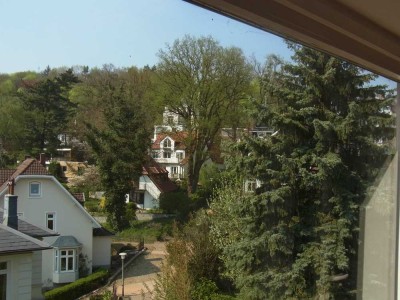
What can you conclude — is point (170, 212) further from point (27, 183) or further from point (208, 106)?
point (27, 183)

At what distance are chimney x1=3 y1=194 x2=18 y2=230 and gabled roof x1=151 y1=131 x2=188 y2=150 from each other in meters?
0.44

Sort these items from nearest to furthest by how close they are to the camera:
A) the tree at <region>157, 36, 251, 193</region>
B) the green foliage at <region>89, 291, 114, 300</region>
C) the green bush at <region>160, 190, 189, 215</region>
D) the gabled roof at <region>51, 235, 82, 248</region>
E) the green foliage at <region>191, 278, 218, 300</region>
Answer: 1. the gabled roof at <region>51, 235, 82, 248</region>
2. the tree at <region>157, 36, 251, 193</region>
3. the green foliage at <region>89, 291, 114, 300</region>
4. the green bush at <region>160, 190, 189, 215</region>
5. the green foliage at <region>191, 278, 218, 300</region>

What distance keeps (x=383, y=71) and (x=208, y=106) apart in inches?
22.9

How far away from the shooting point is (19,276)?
2.73 ft

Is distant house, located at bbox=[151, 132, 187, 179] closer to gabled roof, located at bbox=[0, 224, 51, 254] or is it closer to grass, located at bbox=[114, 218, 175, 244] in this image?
grass, located at bbox=[114, 218, 175, 244]

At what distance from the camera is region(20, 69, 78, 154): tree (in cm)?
80

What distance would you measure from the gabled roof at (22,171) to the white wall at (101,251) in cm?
43

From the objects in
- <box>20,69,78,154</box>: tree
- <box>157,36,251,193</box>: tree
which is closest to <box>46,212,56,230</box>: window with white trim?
<box>20,69,78,154</box>: tree

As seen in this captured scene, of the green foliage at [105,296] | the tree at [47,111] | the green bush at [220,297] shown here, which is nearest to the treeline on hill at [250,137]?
the tree at [47,111]

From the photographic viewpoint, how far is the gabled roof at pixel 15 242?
78 cm

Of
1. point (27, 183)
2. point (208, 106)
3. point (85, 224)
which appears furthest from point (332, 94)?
point (27, 183)

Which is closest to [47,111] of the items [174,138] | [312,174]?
[174,138]

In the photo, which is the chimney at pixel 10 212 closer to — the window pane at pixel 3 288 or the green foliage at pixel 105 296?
the window pane at pixel 3 288

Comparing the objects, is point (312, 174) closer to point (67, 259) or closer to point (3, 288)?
point (67, 259)
